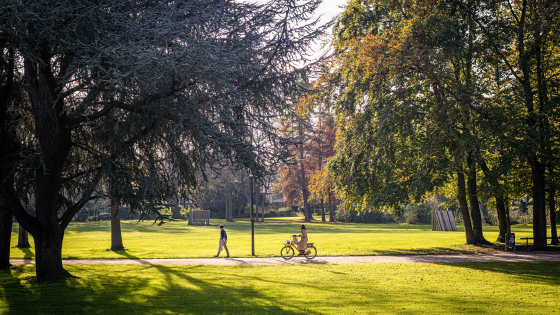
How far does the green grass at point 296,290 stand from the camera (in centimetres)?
931

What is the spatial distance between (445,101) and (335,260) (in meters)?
7.80

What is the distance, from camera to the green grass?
931 cm

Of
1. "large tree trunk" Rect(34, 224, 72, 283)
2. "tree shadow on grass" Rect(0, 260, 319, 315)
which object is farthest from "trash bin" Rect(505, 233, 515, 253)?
"large tree trunk" Rect(34, 224, 72, 283)

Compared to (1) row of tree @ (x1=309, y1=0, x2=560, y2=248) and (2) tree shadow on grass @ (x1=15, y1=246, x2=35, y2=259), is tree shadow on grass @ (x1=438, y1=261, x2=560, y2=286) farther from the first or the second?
(2) tree shadow on grass @ (x1=15, y1=246, x2=35, y2=259)

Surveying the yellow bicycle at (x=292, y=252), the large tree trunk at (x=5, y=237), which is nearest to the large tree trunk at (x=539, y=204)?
the yellow bicycle at (x=292, y=252)

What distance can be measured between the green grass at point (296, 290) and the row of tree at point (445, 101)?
4.84 metres

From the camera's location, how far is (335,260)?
17.4 metres

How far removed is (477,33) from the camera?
20.7 metres

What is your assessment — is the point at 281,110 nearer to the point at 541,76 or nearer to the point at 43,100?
the point at 43,100

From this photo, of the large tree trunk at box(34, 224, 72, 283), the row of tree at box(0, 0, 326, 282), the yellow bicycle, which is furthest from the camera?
Answer: the yellow bicycle

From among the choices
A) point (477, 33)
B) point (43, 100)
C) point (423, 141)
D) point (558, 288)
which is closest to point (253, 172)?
point (43, 100)

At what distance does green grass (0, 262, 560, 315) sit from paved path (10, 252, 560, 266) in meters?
1.25

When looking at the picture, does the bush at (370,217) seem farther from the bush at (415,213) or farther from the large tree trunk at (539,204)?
the large tree trunk at (539,204)

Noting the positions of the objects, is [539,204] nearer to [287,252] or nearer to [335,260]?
[335,260]
